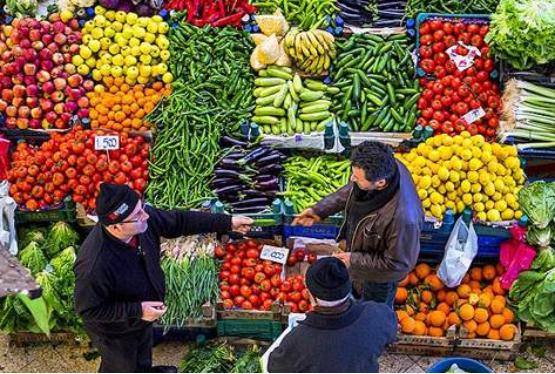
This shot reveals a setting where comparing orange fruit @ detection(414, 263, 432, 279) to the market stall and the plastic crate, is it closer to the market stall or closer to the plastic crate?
the market stall

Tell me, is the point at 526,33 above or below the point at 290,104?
above

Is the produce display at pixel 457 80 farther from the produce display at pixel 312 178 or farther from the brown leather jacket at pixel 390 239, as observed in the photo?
the brown leather jacket at pixel 390 239

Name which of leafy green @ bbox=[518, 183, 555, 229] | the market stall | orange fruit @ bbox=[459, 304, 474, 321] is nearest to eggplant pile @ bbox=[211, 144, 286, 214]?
the market stall

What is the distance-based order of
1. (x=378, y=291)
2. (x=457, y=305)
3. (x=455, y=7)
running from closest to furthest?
(x=378, y=291)
(x=457, y=305)
(x=455, y=7)

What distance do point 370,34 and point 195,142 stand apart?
1.89m

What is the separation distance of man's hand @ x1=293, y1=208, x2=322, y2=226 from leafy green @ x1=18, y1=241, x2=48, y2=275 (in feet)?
6.38

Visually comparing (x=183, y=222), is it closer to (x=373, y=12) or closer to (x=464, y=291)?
(x=464, y=291)

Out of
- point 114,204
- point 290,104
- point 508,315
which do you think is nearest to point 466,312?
point 508,315

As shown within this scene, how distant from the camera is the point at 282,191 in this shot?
556 centimetres

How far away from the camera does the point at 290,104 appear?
5.89m

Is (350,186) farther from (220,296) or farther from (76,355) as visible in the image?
(76,355)

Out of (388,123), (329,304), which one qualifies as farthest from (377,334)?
(388,123)

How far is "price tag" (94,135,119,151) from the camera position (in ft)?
18.4

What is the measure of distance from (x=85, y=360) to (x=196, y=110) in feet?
7.05
